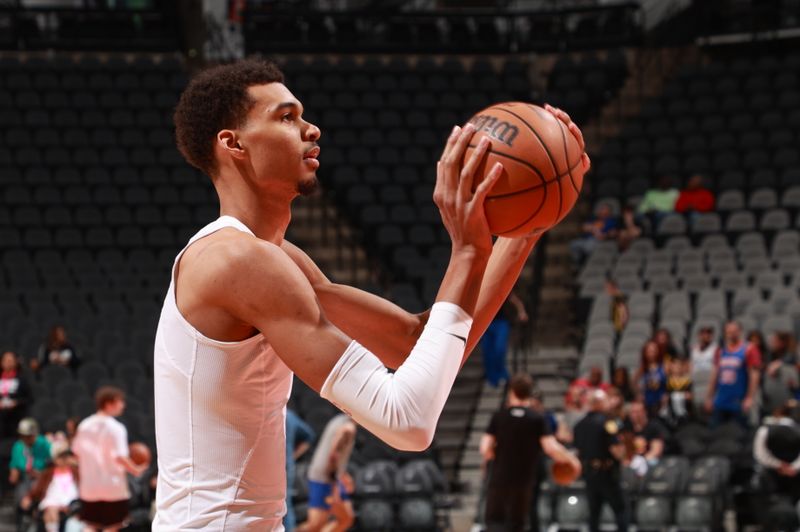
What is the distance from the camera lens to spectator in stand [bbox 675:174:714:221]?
14.8 meters

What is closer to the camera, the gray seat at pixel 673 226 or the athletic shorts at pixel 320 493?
the athletic shorts at pixel 320 493

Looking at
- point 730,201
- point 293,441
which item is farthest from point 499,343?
point 293,441

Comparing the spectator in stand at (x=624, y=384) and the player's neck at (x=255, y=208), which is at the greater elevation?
the spectator in stand at (x=624, y=384)

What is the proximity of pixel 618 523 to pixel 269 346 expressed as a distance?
26.9 feet

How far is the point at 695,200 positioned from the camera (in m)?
14.9

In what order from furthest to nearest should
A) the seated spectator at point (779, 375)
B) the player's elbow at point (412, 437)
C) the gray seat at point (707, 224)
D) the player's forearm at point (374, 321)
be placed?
the gray seat at point (707, 224), the seated spectator at point (779, 375), the player's forearm at point (374, 321), the player's elbow at point (412, 437)

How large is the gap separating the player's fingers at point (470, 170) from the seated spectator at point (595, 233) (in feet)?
42.2

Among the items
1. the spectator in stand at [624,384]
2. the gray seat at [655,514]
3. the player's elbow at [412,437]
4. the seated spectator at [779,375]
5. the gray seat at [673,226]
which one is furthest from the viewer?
the gray seat at [673,226]

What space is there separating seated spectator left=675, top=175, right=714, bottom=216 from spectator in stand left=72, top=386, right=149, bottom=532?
839cm

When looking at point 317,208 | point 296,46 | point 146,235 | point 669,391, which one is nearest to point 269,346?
point 669,391

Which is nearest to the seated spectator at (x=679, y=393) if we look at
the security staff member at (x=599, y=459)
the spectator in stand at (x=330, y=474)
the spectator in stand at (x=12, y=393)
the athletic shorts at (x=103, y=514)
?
the security staff member at (x=599, y=459)

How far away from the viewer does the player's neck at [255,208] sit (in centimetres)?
237

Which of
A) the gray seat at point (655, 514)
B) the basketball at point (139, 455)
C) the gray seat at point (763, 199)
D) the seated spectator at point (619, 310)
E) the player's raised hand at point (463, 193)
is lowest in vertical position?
the gray seat at point (655, 514)

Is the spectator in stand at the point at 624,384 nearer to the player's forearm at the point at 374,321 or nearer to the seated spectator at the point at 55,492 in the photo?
the seated spectator at the point at 55,492
